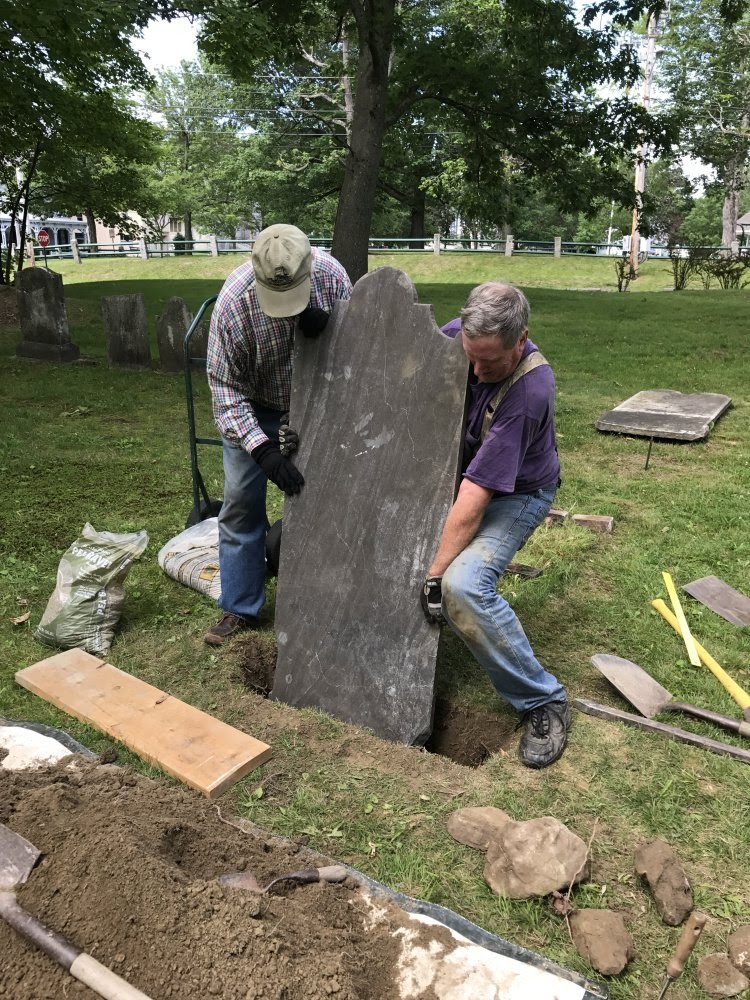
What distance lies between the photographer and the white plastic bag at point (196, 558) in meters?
4.09

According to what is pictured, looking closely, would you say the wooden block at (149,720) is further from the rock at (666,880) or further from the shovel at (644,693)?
the shovel at (644,693)

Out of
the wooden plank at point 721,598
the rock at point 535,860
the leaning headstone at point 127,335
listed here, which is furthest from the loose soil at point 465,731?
the leaning headstone at point 127,335

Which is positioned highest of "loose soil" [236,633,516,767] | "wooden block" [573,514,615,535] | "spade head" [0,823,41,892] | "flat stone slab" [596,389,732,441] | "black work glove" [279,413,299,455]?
"black work glove" [279,413,299,455]

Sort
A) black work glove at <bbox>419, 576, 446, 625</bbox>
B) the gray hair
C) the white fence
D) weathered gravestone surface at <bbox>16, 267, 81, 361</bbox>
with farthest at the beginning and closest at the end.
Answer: the white fence < weathered gravestone surface at <bbox>16, 267, 81, 361</bbox> < black work glove at <bbox>419, 576, 446, 625</bbox> < the gray hair

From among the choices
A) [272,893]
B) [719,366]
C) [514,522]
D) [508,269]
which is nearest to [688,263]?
[508,269]

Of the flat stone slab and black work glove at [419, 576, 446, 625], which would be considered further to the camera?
the flat stone slab

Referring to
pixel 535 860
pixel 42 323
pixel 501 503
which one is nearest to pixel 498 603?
pixel 501 503

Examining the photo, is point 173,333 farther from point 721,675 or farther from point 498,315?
point 721,675

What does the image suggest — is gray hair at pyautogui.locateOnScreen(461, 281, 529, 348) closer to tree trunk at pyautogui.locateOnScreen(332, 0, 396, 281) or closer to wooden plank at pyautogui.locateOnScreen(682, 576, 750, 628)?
wooden plank at pyautogui.locateOnScreen(682, 576, 750, 628)

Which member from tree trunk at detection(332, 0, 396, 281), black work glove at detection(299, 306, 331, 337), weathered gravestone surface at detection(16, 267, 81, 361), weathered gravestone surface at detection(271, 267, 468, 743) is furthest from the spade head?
tree trunk at detection(332, 0, 396, 281)

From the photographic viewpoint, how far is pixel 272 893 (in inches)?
84.0

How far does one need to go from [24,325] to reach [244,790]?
Result: 10.1 m

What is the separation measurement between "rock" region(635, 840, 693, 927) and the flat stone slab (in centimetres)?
Result: 505

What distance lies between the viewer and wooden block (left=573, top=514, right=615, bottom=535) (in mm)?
4918
